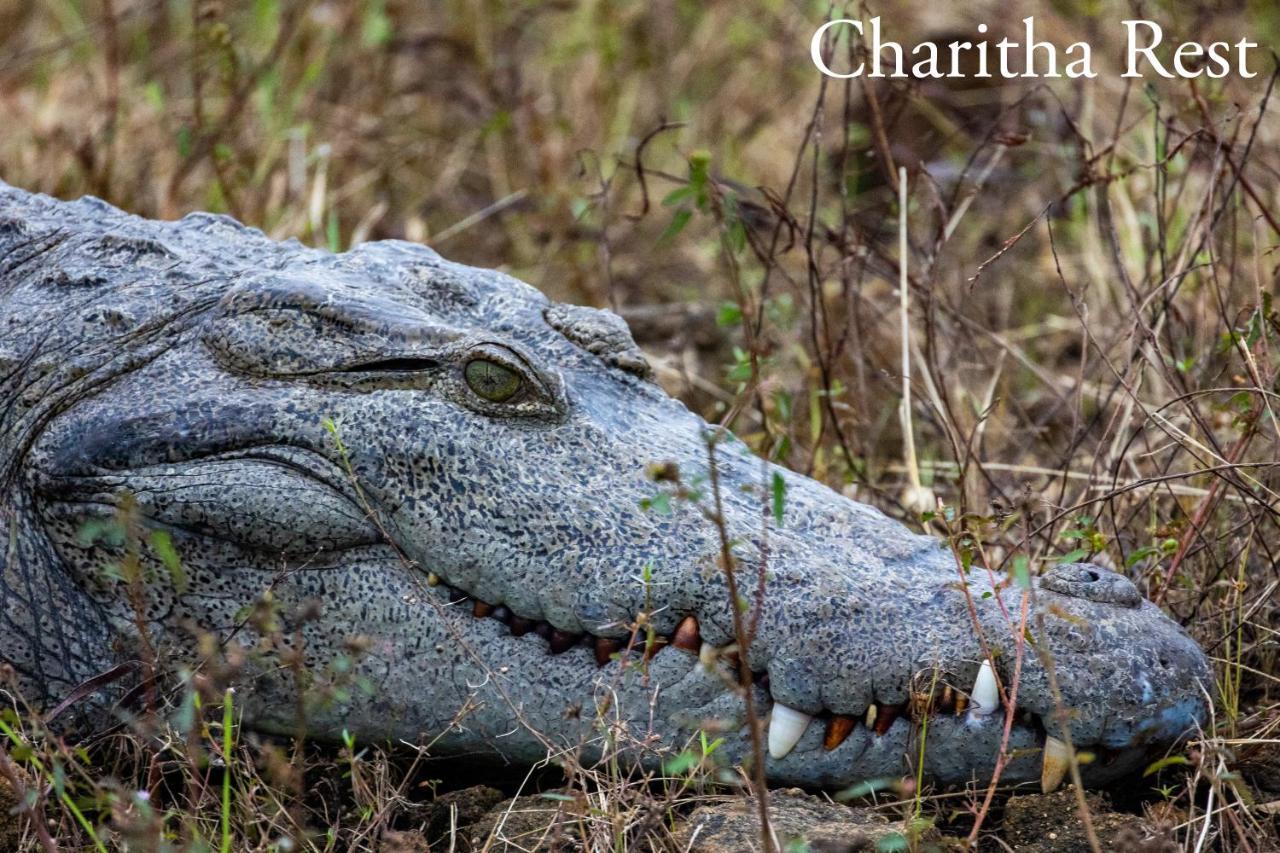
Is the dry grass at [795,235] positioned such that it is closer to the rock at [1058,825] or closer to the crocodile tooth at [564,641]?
the rock at [1058,825]

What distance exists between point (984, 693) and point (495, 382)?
1062 millimetres

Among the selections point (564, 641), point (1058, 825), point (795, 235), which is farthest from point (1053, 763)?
point (795, 235)

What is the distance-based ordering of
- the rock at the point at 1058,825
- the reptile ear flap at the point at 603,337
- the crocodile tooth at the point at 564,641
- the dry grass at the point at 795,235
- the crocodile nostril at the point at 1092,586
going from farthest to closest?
the reptile ear flap at the point at 603,337, the dry grass at the point at 795,235, the crocodile tooth at the point at 564,641, the crocodile nostril at the point at 1092,586, the rock at the point at 1058,825

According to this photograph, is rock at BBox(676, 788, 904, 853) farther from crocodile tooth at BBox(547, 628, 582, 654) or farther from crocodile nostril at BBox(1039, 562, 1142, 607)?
crocodile nostril at BBox(1039, 562, 1142, 607)

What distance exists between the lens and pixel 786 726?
257 centimetres

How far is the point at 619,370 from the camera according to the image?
317 cm

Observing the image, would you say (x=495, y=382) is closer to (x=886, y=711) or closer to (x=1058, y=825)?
(x=886, y=711)

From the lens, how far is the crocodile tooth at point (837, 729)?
101 inches

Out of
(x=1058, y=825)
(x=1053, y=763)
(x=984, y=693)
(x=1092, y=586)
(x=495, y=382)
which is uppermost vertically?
(x=495, y=382)

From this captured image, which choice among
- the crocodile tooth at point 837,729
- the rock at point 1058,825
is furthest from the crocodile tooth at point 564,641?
the rock at point 1058,825

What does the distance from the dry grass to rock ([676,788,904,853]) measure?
0.29ft

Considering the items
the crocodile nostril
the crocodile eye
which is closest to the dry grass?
the crocodile nostril

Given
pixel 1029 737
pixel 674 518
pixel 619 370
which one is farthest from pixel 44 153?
pixel 1029 737

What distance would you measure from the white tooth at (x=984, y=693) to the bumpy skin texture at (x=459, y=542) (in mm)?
17
